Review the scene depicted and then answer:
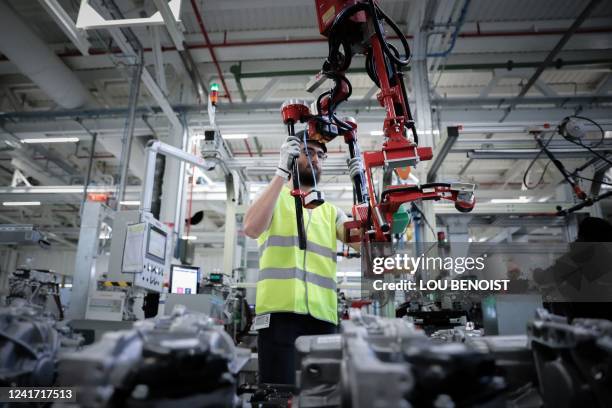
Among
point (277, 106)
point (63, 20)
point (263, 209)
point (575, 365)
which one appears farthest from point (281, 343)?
point (277, 106)

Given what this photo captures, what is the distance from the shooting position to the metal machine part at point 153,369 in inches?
22.2

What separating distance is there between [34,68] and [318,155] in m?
5.78

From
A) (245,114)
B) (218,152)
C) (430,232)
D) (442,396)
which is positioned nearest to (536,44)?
(430,232)

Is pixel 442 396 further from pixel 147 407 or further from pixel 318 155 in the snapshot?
pixel 318 155

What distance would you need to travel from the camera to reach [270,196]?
5.67 feet

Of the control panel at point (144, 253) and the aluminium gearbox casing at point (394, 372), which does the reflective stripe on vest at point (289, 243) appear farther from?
the control panel at point (144, 253)

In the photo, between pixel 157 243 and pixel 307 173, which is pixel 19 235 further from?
pixel 307 173

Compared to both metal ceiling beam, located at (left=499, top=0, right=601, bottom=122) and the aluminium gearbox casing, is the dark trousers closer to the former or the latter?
the aluminium gearbox casing

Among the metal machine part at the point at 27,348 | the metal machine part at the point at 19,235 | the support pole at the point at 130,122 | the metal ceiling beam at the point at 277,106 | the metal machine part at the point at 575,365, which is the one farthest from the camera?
the metal ceiling beam at the point at 277,106

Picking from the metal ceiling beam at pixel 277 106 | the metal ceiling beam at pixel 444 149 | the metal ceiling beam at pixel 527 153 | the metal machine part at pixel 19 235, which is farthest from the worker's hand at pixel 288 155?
the metal ceiling beam at pixel 277 106

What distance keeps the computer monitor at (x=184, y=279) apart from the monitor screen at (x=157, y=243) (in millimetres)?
926

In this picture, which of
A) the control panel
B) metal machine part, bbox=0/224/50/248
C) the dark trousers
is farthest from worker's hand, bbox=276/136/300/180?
metal machine part, bbox=0/224/50/248

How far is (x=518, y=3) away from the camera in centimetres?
557

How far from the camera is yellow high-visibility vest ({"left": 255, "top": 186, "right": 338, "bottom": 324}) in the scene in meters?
1.62
